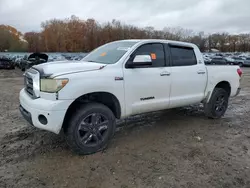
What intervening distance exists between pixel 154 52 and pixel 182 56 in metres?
0.77

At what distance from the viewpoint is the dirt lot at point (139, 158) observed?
3.05 metres

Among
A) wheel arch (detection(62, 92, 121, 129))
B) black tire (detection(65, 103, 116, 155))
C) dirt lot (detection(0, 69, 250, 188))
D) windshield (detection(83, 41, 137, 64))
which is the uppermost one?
windshield (detection(83, 41, 137, 64))

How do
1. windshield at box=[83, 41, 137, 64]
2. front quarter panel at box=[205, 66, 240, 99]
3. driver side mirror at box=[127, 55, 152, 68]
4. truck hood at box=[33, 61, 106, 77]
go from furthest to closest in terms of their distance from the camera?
front quarter panel at box=[205, 66, 240, 99] < windshield at box=[83, 41, 137, 64] < driver side mirror at box=[127, 55, 152, 68] < truck hood at box=[33, 61, 106, 77]

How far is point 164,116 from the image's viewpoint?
5957 mm

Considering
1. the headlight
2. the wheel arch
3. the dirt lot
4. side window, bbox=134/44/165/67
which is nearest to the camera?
the dirt lot

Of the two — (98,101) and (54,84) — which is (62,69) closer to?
(54,84)

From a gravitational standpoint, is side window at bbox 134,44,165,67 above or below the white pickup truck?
above

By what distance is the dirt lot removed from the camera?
305cm

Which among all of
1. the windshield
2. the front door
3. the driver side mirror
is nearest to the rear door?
the front door

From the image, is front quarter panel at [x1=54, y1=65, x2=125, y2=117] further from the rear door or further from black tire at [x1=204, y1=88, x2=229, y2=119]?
black tire at [x1=204, y1=88, x2=229, y2=119]

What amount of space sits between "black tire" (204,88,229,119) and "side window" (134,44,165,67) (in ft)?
5.92

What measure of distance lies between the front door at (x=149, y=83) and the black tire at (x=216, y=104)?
1502 millimetres

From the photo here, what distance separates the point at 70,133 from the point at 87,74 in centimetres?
91

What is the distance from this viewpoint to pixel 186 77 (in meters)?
4.84
